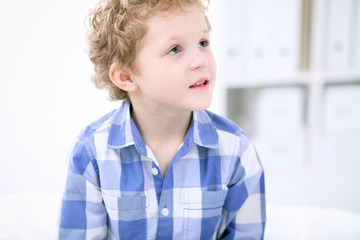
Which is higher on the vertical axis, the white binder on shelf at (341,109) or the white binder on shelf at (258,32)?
the white binder on shelf at (258,32)

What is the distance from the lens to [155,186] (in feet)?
2.67

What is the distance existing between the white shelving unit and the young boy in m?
0.68

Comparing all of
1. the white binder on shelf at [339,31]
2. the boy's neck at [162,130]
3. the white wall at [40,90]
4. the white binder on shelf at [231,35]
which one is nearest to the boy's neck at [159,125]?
the boy's neck at [162,130]

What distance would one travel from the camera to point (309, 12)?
1575 mm

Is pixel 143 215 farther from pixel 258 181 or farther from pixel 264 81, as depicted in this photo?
pixel 264 81

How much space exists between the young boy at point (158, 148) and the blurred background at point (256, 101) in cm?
17

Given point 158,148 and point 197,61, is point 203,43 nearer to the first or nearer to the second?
point 197,61

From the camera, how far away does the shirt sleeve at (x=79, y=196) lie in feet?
2.61

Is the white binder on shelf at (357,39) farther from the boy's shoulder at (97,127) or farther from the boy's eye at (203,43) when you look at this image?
the boy's shoulder at (97,127)

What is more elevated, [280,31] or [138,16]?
[280,31]

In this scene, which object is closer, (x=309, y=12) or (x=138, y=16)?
(x=138, y=16)

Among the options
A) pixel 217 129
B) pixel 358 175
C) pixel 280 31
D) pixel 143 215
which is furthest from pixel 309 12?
pixel 143 215

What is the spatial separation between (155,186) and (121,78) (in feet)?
0.80

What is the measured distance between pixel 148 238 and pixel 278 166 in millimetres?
980
